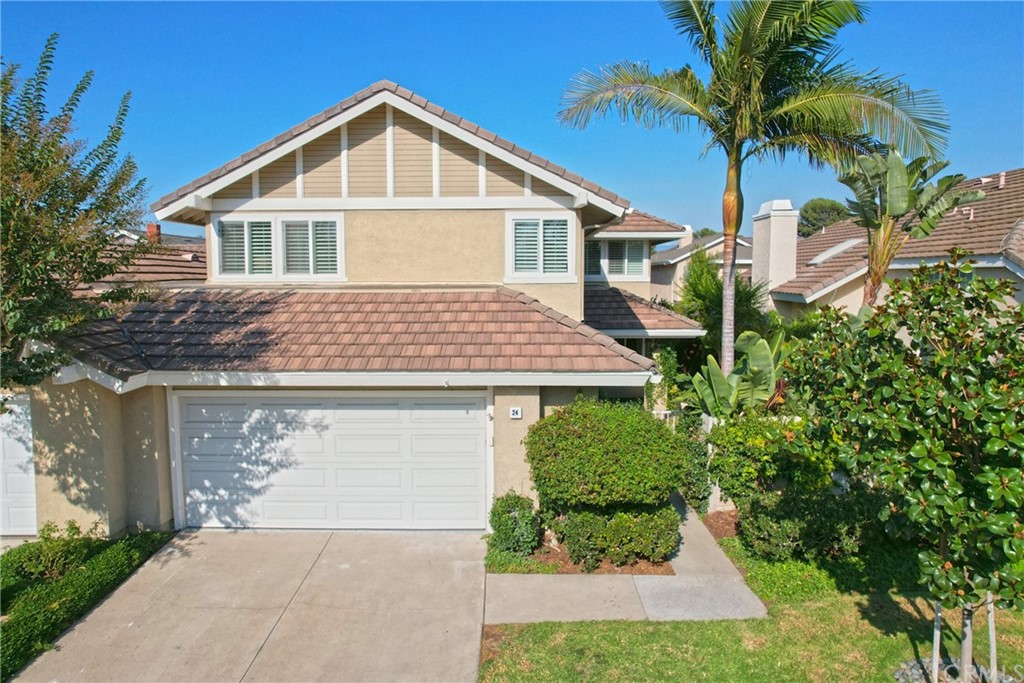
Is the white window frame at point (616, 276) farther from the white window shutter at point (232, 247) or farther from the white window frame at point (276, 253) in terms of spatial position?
the white window shutter at point (232, 247)

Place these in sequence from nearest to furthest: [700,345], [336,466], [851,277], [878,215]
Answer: [336,466], [878,215], [851,277], [700,345]

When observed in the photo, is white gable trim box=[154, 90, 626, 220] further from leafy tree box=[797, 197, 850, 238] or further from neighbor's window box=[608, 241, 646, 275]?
leafy tree box=[797, 197, 850, 238]

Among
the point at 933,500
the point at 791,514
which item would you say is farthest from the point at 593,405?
the point at 933,500

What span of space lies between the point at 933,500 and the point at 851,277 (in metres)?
15.1

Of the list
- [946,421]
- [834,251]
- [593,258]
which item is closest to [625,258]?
[593,258]

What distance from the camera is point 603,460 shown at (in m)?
8.77

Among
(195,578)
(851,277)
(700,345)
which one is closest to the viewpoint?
(195,578)

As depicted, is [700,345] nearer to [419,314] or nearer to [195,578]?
[419,314]

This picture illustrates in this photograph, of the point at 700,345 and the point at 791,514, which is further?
the point at 700,345

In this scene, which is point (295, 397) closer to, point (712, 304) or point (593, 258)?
point (593, 258)

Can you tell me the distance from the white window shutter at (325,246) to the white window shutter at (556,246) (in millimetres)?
3900

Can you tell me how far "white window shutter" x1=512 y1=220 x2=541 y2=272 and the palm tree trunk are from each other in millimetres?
4572

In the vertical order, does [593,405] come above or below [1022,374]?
below

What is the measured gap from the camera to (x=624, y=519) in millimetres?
9047
